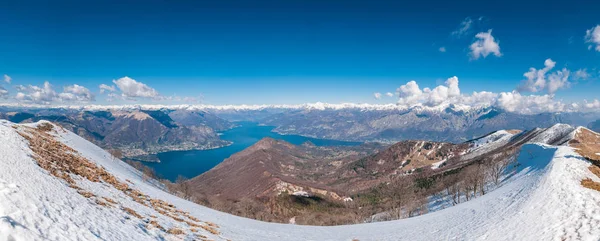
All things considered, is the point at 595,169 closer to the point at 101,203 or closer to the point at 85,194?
the point at 101,203

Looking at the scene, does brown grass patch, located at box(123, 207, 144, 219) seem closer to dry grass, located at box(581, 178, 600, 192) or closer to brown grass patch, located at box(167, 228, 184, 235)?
brown grass patch, located at box(167, 228, 184, 235)

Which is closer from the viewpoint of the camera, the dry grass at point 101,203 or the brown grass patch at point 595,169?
the dry grass at point 101,203

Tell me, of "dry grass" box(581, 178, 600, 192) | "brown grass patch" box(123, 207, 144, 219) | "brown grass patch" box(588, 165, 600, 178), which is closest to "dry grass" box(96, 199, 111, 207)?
"brown grass patch" box(123, 207, 144, 219)

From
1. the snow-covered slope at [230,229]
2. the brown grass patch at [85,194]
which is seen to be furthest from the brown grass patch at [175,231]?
the brown grass patch at [85,194]

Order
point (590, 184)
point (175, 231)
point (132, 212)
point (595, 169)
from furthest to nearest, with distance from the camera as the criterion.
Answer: point (595, 169) → point (590, 184) → point (132, 212) → point (175, 231)

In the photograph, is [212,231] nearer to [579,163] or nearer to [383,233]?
[383,233]

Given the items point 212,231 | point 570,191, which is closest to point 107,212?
point 212,231

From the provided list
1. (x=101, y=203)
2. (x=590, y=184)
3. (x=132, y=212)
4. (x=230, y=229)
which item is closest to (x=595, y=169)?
(x=590, y=184)

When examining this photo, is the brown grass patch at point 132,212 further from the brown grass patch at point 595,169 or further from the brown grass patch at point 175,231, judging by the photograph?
the brown grass patch at point 595,169

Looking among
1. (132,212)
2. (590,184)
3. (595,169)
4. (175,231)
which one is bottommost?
(175,231)

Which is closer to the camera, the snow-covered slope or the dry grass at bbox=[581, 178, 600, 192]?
the snow-covered slope

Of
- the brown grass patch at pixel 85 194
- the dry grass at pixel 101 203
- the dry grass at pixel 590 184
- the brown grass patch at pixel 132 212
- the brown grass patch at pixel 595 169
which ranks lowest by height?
the brown grass patch at pixel 132 212

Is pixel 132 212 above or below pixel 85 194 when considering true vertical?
below

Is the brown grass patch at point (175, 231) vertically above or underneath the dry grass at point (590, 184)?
underneath
